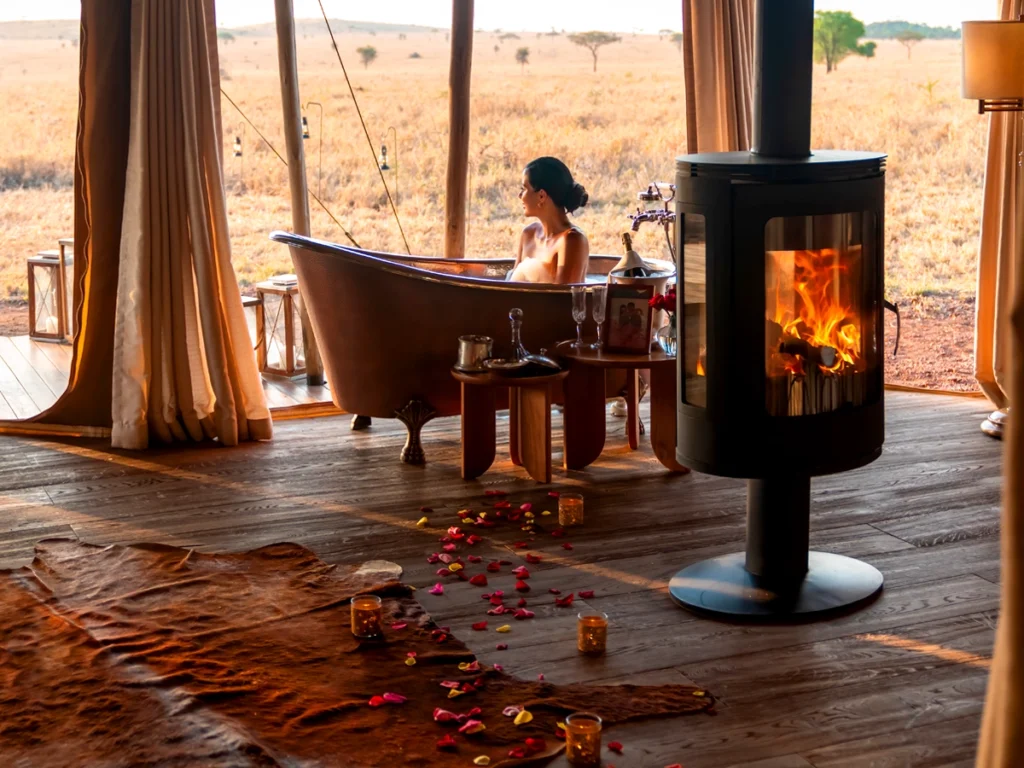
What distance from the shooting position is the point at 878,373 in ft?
→ 10.3

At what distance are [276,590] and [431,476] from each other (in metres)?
1.19

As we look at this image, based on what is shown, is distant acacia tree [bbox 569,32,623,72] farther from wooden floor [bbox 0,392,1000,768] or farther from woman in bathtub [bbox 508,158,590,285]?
wooden floor [bbox 0,392,1000,768]

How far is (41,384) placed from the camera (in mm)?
5746

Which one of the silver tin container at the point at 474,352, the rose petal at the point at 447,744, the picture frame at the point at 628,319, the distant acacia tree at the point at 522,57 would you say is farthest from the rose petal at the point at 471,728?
the distant acacia tree at the point at 522,57

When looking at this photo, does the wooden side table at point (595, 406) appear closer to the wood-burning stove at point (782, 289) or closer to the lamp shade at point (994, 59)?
the wood-burning stove at point (782, 289)

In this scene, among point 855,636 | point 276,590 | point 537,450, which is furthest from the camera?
point 537,450

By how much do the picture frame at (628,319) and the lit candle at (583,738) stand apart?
2.15m

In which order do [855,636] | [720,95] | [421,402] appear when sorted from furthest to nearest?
[720,95] → [421,402] → [855,636]

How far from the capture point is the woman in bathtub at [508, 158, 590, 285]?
4812 mm

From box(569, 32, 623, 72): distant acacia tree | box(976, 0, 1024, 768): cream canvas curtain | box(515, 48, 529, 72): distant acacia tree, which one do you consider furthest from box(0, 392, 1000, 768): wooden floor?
box(569, 32, 623, 72): distant acacia tree

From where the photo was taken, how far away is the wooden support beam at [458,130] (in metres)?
5.49

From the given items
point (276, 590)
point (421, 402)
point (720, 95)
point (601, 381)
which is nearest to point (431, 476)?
Result: point (421, 402)

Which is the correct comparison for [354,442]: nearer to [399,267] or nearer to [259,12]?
[399,267]

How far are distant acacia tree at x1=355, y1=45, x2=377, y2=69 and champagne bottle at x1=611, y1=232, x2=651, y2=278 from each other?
1825 mm
